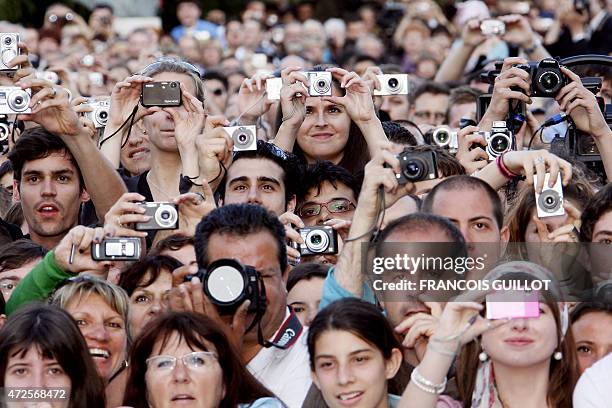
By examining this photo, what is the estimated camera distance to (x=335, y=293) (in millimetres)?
6348

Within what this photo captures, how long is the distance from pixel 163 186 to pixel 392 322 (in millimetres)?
2270

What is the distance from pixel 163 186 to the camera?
826 centimetres

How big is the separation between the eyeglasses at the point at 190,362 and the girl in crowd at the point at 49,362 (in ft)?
0.81

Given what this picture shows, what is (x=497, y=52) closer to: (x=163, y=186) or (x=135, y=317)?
(x=163, y=186)

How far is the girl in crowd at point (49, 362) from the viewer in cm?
593

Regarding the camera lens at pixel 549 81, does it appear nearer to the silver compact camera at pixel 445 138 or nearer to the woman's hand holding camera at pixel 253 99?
the silver compact camera at pixel 445 138

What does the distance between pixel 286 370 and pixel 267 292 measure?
31cm

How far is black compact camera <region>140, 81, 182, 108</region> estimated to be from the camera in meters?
7.72

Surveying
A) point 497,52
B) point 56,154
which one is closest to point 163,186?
point 56,154

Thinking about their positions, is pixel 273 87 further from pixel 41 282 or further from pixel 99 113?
pixel 41 282

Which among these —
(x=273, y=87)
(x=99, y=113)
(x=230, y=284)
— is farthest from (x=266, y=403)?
(x=99, y=113)

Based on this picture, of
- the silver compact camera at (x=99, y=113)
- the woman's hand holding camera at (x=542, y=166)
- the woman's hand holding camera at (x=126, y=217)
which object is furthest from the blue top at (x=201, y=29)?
the woman's hand holding camera at (x=542, y=166)

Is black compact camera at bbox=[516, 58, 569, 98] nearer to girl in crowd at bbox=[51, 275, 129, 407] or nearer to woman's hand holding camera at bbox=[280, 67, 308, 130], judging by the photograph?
woman's hand holding camera at bbox=[280, 67, 308, 130]

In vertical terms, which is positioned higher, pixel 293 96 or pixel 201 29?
pixel 201 29
